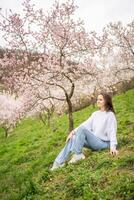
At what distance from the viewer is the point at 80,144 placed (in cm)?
1096

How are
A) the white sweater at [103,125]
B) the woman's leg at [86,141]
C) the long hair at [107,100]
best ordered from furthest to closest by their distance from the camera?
the long hair at [107,100], the white sweater at [103,125], the woman's leg at [86,141]

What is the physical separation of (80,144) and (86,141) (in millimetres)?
408

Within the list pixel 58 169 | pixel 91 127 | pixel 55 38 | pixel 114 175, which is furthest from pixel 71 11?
pixel 114 175

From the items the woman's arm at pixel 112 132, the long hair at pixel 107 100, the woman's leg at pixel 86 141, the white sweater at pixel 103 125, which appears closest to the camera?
the woman's arm at pixel 112 132

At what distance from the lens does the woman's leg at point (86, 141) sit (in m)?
10.9

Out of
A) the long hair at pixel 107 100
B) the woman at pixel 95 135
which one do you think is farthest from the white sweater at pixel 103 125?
the long hair at pixel 107 100

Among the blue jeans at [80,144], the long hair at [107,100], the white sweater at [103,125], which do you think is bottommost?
the blue jeans at [80,144]

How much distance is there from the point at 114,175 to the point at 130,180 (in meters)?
0.89

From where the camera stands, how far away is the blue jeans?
11.0m

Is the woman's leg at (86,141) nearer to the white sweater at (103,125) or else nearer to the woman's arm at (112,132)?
the white sweater at (103,125)

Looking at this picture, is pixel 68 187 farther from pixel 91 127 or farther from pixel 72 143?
pixel 91 127

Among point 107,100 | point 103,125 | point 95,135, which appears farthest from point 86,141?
point 107,100

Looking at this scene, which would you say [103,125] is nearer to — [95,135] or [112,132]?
[95,135]

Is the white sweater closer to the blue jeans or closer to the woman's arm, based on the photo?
the woman's arm
